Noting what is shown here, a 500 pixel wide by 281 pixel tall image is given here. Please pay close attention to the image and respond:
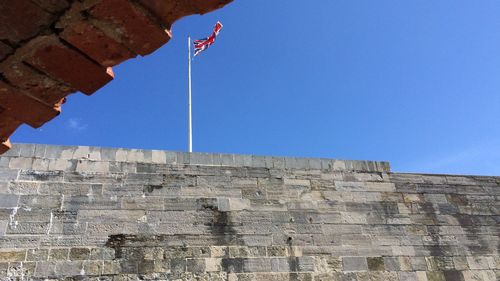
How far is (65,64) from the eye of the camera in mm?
1766

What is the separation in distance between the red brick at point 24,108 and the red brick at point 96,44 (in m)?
0.40

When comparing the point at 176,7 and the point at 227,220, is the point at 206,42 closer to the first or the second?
the point at 227,220

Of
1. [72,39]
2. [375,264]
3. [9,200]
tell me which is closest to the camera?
[72,39]

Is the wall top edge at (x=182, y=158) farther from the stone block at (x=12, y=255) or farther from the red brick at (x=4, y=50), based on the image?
the red brick at (x=4, y=50)

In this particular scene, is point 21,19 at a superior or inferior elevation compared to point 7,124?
superior

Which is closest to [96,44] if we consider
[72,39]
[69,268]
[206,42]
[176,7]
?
[72,39]

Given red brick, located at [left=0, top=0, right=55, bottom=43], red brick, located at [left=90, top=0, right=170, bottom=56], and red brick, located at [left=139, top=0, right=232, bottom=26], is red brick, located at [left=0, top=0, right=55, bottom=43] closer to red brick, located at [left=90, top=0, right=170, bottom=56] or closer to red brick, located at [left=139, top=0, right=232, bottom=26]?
red brick, located at [left=90, top=0, right=170, bottom=56]

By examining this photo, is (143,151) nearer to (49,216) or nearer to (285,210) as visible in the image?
(49,216)

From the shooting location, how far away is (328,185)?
674cm

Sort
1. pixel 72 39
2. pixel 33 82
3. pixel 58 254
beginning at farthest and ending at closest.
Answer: pixel 58 254 < pixel 33 82 < pixel 72 39

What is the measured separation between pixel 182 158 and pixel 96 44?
15.2ft

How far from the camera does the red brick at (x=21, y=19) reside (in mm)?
1544

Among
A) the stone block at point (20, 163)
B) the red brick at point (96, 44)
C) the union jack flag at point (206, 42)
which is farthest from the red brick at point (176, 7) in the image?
the union jack flag at point (206, 42)

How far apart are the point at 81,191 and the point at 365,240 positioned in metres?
4.06
